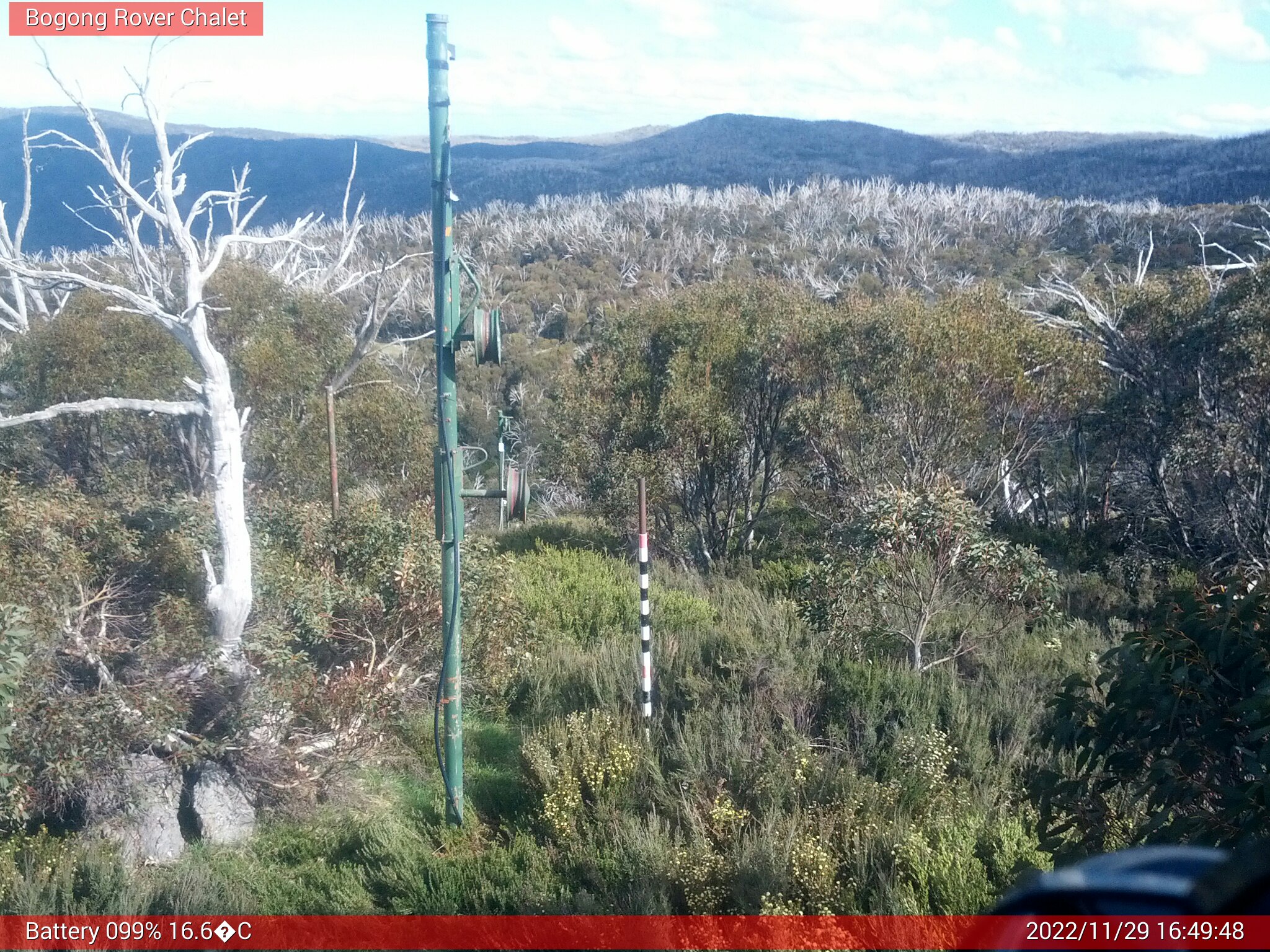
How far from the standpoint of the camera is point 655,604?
9.87 metres

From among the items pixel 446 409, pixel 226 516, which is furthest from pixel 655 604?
pixel 446 409

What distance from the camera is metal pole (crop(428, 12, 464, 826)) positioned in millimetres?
5121

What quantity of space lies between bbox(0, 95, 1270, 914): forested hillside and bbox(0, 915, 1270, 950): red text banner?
5.5 inches

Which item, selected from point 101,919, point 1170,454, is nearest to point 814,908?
point 101,919

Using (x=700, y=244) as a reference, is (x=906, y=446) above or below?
below

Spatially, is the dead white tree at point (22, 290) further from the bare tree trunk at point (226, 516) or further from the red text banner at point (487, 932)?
the red text banner at point (487, 932)

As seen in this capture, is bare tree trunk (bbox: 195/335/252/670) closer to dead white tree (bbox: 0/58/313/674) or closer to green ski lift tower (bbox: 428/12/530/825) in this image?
dead white tree (bbox: 0/58/313/674)

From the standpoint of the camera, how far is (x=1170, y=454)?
37.5ft

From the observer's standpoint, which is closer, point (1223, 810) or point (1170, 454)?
point (1223, 810)

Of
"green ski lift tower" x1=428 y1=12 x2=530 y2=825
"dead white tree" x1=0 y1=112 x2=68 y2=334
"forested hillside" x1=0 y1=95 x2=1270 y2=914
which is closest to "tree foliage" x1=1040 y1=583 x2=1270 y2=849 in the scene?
"forested hillside" x1=0 y1=95 x2=1270 y2=914

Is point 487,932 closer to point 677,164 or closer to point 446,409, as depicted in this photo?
point 446,409

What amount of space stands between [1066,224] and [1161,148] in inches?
1123

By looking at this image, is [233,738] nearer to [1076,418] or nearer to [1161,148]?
[1076,418]

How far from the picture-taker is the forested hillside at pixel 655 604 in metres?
4.60
